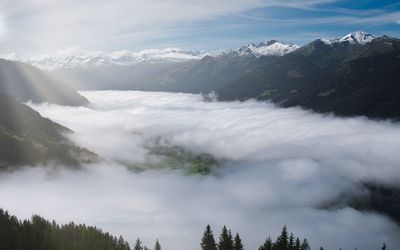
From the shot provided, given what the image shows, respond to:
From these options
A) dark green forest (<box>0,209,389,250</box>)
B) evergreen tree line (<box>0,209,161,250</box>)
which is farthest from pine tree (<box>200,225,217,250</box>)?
evergreen tree line (<box>0,209,161,250</box>)

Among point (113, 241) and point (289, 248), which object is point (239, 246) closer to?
point (289, 248)

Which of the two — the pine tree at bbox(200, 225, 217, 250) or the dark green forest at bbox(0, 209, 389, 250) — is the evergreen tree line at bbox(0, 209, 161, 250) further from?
the pine tree at bbox(200, 225, 217, 250)

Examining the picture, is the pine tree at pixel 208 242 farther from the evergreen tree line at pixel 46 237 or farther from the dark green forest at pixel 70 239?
the evergreen tree line at pixel 46 237

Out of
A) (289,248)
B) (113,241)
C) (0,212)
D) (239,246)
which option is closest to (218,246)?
(239,246)

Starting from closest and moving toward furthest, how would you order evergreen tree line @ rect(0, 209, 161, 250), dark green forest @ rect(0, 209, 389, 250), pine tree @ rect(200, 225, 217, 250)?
evergreen tree line @ rect(0, 209, 161, 250) → dark green forest @ rect(0, 209, 389, 250) → pine tree @ rect(200, 225, 217, 250)

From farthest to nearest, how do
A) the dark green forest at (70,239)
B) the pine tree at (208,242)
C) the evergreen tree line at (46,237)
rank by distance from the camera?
the pine tree at (208,242), the dark green forest at (70,239), the evergreen tree line at (46,237)

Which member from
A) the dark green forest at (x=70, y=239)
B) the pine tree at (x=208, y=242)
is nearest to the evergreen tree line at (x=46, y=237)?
the dark green forest at (x=70, y=239)

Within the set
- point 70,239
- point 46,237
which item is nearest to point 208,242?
point 70,239

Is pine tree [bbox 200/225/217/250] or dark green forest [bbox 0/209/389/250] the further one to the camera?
pine tree [bbox 200/225/217/250]

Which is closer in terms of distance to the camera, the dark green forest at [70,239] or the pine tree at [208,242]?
the dark green forest at [70,239]

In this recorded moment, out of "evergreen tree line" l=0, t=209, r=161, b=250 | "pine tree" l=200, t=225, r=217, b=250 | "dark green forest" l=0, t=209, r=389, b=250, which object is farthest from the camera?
"pine tree" l=200, t=225, r=217, b=250
